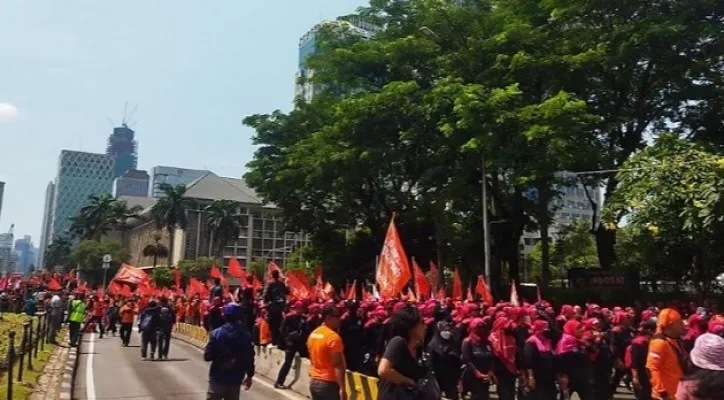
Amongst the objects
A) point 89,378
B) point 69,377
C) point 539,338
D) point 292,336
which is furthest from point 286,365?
point 539,338

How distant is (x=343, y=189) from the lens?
89.2 ft

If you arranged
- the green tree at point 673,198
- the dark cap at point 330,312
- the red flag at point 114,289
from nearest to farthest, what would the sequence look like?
the dark cap at point 330,312 → the green tree at point 673,198 → the red flag at point 114,289

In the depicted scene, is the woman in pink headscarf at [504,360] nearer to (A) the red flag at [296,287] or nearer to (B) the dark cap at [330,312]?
(B) the dark cap at [330,312]

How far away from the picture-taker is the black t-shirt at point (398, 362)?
16.8ft

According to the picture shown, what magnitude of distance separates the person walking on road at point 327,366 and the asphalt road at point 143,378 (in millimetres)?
4844

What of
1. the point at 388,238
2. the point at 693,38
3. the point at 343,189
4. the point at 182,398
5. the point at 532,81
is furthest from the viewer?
the point at 343,189

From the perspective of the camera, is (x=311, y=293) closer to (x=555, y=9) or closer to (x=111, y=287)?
(x=555, y=9)

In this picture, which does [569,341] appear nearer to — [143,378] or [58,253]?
[143,378]

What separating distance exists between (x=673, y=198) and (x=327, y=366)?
503 inches

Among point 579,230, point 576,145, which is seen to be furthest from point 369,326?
point 579,230

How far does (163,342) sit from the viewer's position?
17.8 meters

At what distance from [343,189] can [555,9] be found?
10383 mm

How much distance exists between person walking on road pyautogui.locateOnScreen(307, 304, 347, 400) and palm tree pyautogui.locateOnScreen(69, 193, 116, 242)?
327ft

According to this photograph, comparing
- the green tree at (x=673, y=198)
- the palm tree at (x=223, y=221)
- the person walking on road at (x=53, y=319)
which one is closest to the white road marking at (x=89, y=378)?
the person walking on road at (x=53, y=319)
